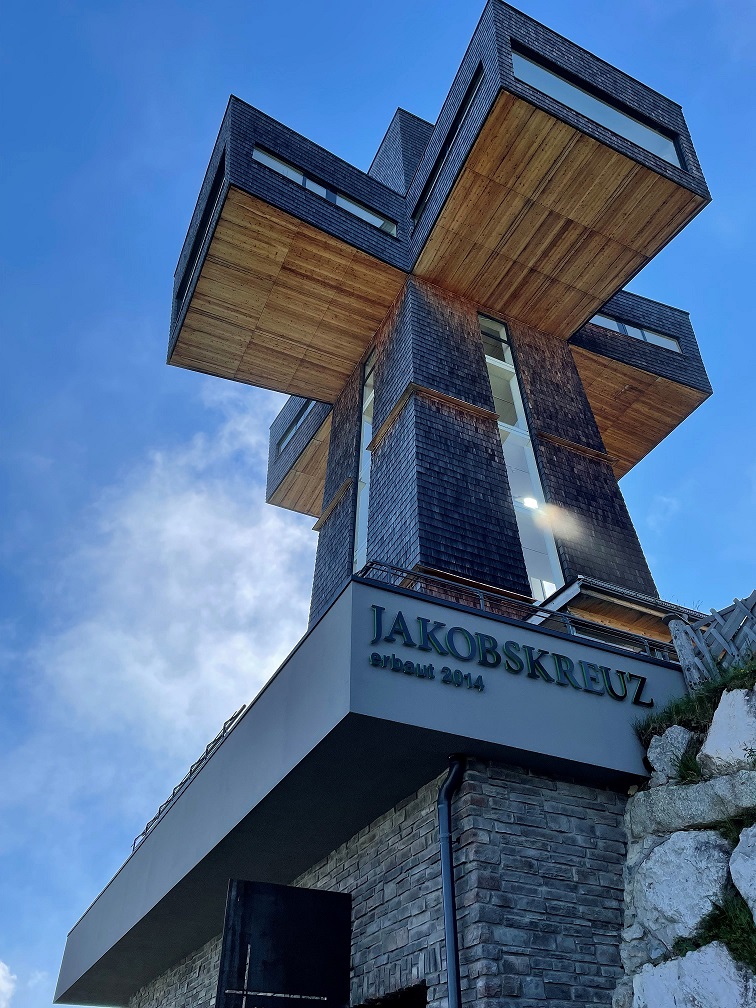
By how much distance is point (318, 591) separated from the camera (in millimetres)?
15055

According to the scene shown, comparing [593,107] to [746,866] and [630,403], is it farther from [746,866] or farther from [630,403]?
[746,866]

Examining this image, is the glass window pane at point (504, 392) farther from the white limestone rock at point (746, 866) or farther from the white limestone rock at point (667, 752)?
the white limestone rock at point (746, 866)

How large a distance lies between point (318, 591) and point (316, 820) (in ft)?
24.0

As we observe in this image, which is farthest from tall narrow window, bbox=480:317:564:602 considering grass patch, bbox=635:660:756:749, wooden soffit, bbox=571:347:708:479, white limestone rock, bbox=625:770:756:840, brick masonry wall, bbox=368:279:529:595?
white limestone rock, bbox=625:770:756:840

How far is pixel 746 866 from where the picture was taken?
20.1 ft

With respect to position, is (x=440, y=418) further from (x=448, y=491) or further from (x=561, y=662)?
(x=561, y=662)

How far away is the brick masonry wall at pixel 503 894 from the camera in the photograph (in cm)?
622

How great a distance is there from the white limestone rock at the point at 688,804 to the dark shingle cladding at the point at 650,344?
440 inches

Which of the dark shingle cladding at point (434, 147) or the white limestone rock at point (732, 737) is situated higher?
the dark shingle cladding at point (434, 147)

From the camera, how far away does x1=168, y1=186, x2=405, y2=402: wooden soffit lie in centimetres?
1412

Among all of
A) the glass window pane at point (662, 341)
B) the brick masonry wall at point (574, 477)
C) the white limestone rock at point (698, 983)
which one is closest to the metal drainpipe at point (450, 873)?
the white limestone rock at point (698, 983)

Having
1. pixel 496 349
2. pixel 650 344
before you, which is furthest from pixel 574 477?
pixel 650 344

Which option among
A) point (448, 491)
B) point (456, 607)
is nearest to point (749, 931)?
point (456, 607)

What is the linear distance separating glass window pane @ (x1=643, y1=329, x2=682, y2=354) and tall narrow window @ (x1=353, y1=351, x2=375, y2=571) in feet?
21.8
